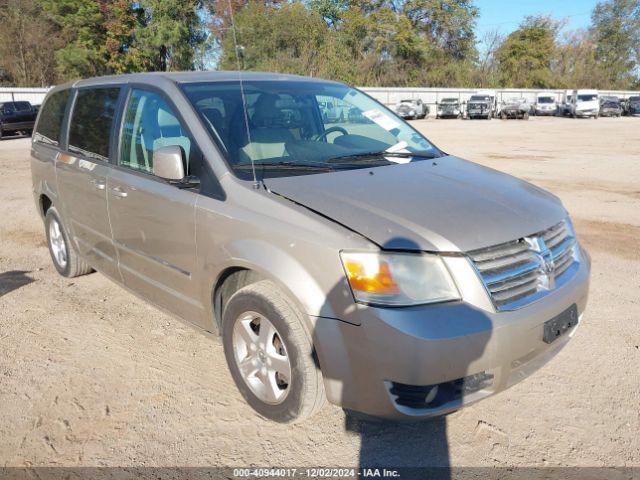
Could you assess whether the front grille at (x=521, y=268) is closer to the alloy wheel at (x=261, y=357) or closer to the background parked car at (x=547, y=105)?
the alloy wheel at (x=261, y=357)

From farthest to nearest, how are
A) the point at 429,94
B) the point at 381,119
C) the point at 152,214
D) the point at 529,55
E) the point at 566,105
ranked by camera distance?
the point at 529,55 < the point at 429,94 < the point at 566,105 < the point at 381,119 < the point at 152,214

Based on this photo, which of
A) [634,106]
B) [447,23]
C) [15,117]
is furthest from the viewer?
[447,23]

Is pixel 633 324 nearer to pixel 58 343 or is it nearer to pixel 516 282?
pixel 516 282

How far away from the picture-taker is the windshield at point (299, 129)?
3.15 metres

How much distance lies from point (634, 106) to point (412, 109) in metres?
A: 19.6

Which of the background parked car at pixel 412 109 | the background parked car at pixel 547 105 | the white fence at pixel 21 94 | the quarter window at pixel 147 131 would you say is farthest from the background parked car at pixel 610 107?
the quarter window at pixel 147 131

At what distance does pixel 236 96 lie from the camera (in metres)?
3.46

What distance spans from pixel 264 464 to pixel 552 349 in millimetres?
1519

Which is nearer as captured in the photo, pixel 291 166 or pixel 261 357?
pixel 261 357

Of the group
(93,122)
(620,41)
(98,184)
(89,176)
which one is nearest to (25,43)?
(93,122)

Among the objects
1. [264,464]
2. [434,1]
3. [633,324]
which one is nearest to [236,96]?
[264,464]

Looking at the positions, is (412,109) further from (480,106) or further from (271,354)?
(271,354)

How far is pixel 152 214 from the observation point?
3359 millimetres

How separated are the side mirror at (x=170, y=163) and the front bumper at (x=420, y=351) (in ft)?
3.91
